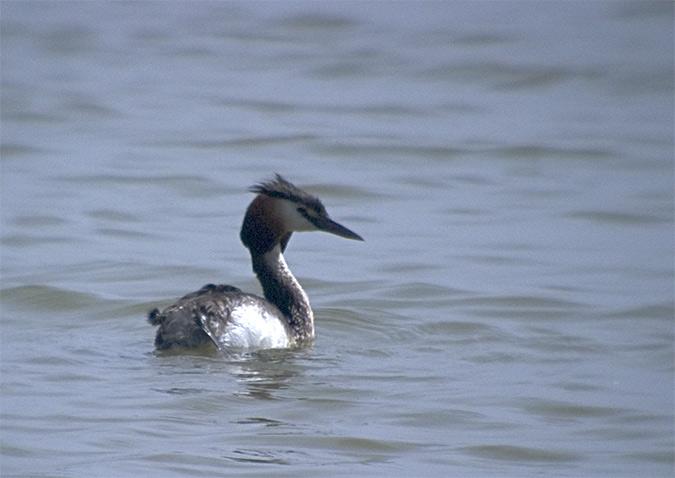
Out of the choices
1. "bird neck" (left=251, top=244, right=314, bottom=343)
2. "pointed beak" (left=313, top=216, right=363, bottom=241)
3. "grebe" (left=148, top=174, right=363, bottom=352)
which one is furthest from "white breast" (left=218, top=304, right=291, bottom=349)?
"pointed beak" (left=313, top=216, right=363, bottom=241)

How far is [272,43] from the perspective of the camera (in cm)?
2069

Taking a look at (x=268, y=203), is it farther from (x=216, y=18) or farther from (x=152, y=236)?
(x=216, y=18)

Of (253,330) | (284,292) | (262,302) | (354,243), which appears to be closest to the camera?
(253,330)

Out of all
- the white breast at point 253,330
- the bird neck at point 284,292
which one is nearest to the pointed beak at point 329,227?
the bird neck at point 284,292

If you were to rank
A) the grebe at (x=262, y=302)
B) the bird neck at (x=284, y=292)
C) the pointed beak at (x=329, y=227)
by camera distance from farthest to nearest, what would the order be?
the pointed beak at (x=329, y=227)
the bird neck at (x=284, y=292)
the grebe at (x=262, y=302)

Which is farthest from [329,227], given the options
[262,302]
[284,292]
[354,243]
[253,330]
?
[354,243]

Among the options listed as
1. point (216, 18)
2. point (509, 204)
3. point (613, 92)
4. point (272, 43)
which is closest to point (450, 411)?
point (509, 204)

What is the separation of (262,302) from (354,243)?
3.29 metres

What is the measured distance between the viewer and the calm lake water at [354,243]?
5793 mm

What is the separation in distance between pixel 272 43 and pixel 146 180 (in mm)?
8418

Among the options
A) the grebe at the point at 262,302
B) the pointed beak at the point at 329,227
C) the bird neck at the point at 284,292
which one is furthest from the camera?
the pointed beak at the point at 329,227

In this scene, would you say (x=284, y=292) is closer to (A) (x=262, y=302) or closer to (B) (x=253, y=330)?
(A) (x=262, y=302)

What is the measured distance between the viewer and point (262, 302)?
731cm

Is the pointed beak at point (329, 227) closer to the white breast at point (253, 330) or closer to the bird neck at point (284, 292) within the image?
the bird neck at point (284, 292)
